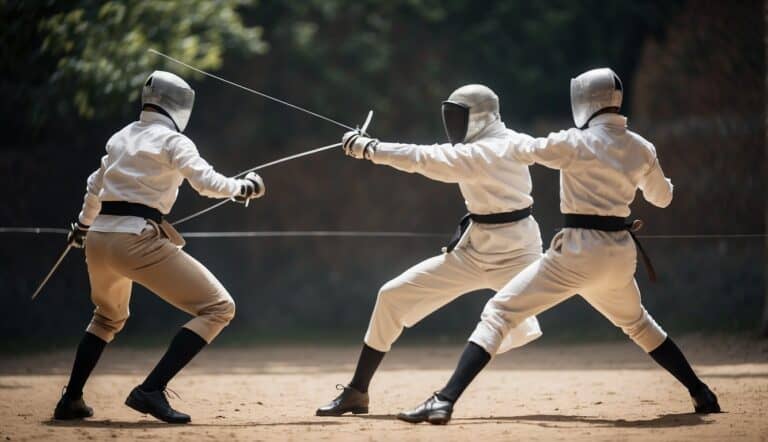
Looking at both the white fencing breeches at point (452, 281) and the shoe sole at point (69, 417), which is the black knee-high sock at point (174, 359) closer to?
the shoe sole at point (69, 417)

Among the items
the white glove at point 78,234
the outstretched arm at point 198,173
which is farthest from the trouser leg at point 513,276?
the white glove at point 78,234

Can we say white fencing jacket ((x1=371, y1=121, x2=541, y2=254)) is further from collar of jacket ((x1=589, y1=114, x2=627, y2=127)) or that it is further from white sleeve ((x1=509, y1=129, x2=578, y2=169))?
collar of jacket ((x1=589, y1=114, x2=627, y2=127))

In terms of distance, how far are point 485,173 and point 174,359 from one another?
202 centimetres

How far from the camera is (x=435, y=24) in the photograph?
55.2 ft

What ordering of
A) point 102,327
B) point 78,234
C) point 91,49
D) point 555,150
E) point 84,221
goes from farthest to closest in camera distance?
point 91,49 < point 78,234 < point 84,221 < point 102,327 < point 555,150

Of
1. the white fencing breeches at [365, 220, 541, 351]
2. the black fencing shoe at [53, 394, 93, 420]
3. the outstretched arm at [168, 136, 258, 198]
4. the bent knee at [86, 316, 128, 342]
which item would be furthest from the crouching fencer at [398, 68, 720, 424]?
the black fencing shoe at [53, 394, 93, 420]

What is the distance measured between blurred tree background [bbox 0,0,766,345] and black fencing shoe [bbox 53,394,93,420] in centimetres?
521

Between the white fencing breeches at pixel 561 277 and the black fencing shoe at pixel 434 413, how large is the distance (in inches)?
14.6

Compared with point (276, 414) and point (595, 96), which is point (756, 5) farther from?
point (276, 414)

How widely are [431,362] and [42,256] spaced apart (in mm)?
4576

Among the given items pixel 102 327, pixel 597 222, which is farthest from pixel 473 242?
pixel 102 327

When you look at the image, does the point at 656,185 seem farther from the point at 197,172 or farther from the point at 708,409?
the point at 197,172

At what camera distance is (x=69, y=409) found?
6.33 metres

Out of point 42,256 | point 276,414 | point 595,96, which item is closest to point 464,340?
point 42,256
